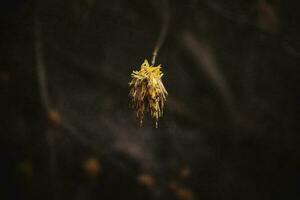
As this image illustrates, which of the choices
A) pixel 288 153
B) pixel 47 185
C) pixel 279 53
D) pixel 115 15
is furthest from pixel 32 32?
pixel 288 153

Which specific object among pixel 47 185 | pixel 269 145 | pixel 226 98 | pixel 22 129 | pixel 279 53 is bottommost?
pixel 47 185

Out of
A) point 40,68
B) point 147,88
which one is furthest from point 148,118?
point 147,88

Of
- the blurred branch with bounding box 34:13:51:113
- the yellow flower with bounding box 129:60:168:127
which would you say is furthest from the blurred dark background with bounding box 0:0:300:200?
the yellow flower with bounding box 129:60:168:127

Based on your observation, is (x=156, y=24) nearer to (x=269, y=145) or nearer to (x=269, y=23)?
(x=269, y=23)

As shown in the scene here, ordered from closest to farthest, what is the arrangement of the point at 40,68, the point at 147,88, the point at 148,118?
1. the point at 147,88
2. the point at 40,68
3. the point at 148,118

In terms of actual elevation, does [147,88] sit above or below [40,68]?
below

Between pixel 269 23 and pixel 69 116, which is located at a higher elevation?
pixel 269 23

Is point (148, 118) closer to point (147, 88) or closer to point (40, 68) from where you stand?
point (40, 68)

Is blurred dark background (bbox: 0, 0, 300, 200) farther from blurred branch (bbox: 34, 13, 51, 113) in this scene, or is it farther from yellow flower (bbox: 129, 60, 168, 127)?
yellow flower (bbox: 129, 60, 168, 127)

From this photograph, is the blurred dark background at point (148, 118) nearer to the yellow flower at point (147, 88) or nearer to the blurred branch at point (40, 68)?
the blurred branch at point (40, 68)
